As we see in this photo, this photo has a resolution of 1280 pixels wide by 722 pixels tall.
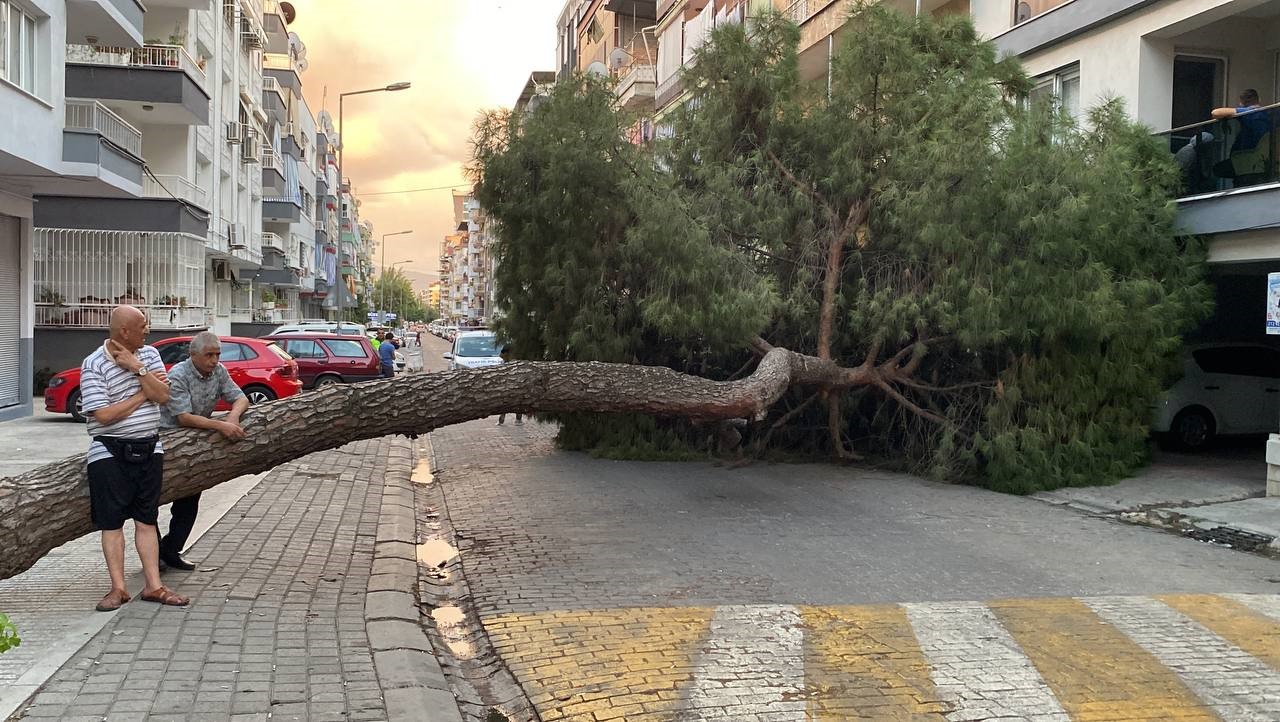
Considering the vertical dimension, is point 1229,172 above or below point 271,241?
below

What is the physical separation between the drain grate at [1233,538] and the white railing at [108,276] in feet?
72.6

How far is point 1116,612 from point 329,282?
75.0 meters

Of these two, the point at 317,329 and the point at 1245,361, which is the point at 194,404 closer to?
the point at 1245,361

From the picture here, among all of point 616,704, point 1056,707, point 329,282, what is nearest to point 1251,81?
point 1056,707

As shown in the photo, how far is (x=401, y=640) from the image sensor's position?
5.74 m

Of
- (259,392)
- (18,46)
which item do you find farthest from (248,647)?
(259,392)

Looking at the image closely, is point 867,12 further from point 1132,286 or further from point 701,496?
point 701,496

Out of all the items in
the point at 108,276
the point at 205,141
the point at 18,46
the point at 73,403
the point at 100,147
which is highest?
the point at 205,141

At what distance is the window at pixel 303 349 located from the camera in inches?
906

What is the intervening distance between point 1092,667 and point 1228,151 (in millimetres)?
8495

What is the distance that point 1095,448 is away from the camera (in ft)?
37.9

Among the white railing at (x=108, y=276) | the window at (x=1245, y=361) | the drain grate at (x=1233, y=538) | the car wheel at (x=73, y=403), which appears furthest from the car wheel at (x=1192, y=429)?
the white railing at (x=108, y=276)

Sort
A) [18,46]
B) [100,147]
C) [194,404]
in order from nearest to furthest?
[194,404], [18,46], [100,147]

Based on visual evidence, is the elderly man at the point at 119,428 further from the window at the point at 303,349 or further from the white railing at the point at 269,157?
the white railing at the point at 269,157
